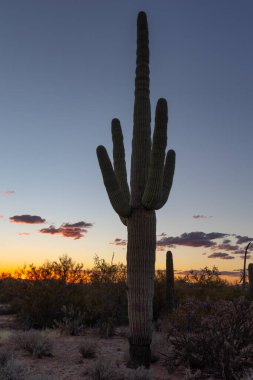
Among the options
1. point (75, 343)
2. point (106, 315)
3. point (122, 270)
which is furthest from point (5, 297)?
point (75, 343)

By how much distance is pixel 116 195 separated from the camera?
1009 cm

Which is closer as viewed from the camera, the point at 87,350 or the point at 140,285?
the point at 140,285

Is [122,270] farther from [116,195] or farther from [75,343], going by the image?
[116,195]

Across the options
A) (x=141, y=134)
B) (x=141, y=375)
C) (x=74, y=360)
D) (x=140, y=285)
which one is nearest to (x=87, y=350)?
(x=74, y=360)

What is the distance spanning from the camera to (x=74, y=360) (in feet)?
33.6

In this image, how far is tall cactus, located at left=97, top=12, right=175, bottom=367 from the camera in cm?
959

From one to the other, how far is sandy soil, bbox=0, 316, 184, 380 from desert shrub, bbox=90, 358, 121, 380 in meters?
0.12

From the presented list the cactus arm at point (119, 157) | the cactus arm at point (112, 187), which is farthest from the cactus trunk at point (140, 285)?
the cactus arm at point (119, 157)

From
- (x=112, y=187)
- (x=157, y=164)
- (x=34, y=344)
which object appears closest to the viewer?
(x=157, y=164)

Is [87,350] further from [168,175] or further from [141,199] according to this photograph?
[168,175]

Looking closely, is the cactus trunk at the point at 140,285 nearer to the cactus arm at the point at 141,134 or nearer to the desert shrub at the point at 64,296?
the cactus arm at the point at 141,134

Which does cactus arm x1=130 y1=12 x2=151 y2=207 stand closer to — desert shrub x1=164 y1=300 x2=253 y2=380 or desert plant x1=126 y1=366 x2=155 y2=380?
desert shrub x1=164 y1=300 x2=253 y2=380

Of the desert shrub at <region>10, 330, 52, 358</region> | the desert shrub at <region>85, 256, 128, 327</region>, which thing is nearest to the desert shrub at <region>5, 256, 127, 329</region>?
the desert shrub at <region>85, 256, 128, 327</region>

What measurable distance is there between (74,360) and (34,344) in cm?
117
